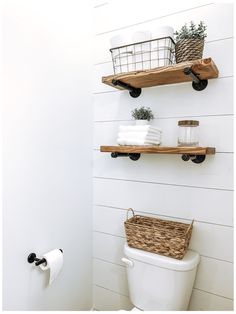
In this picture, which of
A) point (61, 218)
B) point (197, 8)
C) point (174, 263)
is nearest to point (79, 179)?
point (61, 218)

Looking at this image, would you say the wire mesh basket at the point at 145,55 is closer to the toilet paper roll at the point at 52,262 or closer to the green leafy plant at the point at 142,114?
the green leafy plant at the point at 142,114

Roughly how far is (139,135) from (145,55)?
0.37 meters

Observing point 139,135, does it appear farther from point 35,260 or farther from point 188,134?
point 35,260

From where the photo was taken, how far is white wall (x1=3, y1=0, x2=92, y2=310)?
3.18ft

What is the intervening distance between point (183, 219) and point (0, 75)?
104cm

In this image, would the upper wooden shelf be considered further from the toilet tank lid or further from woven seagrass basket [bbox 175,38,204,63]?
the toilet tank lid

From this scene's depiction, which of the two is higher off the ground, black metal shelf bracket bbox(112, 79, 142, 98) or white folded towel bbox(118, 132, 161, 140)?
black metal shelf bracket bbox(112, 79, 142, 98)

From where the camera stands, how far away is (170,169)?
4.09 feet

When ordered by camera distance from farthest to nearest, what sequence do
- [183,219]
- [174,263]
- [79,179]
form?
[79,179], [183,219], [174,263]

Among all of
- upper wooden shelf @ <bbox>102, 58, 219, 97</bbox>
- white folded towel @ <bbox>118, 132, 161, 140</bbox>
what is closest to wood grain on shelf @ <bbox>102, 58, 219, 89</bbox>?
upper wooden shelf @ <bbox>102, 58, 219, 97</bbox>

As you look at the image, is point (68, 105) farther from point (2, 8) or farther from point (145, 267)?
point (145, 267)

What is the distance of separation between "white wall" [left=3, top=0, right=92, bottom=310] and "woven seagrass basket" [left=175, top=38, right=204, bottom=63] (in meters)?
0.57

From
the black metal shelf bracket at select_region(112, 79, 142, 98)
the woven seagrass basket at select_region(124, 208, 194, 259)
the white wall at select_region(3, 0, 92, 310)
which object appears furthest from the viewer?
the black metal shelf bracket at select_region(112, 79, 142, 98)

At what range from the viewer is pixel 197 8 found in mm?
1154
